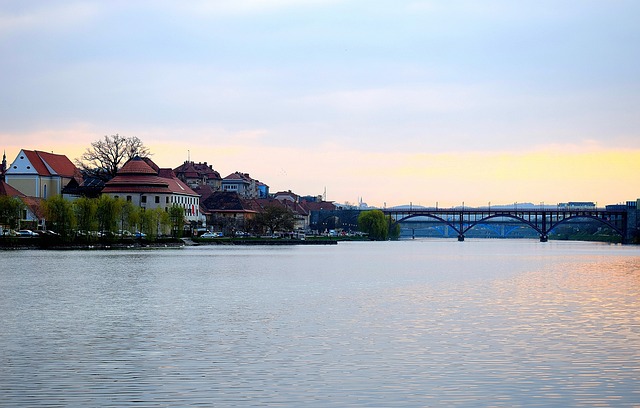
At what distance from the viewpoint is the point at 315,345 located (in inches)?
949

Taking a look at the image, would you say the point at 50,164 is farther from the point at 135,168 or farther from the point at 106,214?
the point at 106,214

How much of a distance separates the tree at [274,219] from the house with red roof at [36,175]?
31269 millimetres

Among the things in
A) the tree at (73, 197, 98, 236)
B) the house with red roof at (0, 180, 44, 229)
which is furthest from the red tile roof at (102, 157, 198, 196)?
the tree at (73, 197, 98, 236)

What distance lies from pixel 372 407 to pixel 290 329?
435 inches

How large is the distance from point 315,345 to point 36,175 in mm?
121897

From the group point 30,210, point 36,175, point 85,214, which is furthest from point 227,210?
point 85,214

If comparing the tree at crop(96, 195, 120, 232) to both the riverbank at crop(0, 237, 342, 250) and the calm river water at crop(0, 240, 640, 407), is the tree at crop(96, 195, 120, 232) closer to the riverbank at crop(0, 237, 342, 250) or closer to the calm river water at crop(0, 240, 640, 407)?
the riverbank at crop(0, 237, 342, 250)

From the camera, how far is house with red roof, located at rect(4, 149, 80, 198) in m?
138

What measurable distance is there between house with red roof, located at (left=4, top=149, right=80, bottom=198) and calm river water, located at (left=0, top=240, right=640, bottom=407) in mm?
96594

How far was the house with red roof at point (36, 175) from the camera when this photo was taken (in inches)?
5443

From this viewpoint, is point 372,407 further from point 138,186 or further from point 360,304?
point 138,186

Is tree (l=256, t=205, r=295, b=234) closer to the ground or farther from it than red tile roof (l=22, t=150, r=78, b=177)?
closer to the ground

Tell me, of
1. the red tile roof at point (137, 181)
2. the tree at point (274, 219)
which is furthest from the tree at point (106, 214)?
the tree at point (274, 219)

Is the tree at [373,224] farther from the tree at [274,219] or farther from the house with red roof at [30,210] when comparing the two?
the house with red roof at [30,210]
